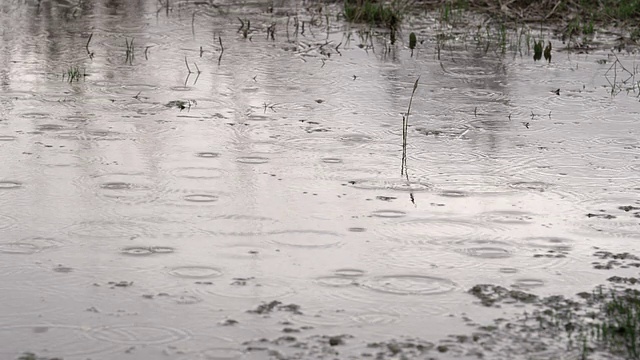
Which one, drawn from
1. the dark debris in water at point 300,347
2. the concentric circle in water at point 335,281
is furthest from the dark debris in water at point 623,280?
the dark debris in water at point 300,347

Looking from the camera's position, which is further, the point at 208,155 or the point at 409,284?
the point at 208,155

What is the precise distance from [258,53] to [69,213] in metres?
3.74

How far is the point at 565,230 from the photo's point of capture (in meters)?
4.42

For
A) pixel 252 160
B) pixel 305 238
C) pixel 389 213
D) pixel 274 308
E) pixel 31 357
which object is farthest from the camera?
pixel 252 160

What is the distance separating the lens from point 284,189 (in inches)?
191

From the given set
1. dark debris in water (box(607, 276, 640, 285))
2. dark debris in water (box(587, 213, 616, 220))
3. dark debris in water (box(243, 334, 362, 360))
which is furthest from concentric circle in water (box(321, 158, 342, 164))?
dark debris in water (box(243, 334, 362, 360))

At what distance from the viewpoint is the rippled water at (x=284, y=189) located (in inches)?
140

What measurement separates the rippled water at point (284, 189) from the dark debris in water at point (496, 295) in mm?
61

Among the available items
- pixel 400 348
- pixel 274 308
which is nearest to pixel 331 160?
pixel 274 308

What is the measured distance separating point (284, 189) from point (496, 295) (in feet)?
4.47

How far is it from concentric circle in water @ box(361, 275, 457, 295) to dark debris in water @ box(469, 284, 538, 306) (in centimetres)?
9

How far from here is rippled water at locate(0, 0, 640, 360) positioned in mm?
3557

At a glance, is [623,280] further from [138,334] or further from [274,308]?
[138,334]

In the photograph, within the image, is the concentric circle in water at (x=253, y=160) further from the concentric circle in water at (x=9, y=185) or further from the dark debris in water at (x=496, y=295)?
the dark debris in water at (x=496, y=295)
